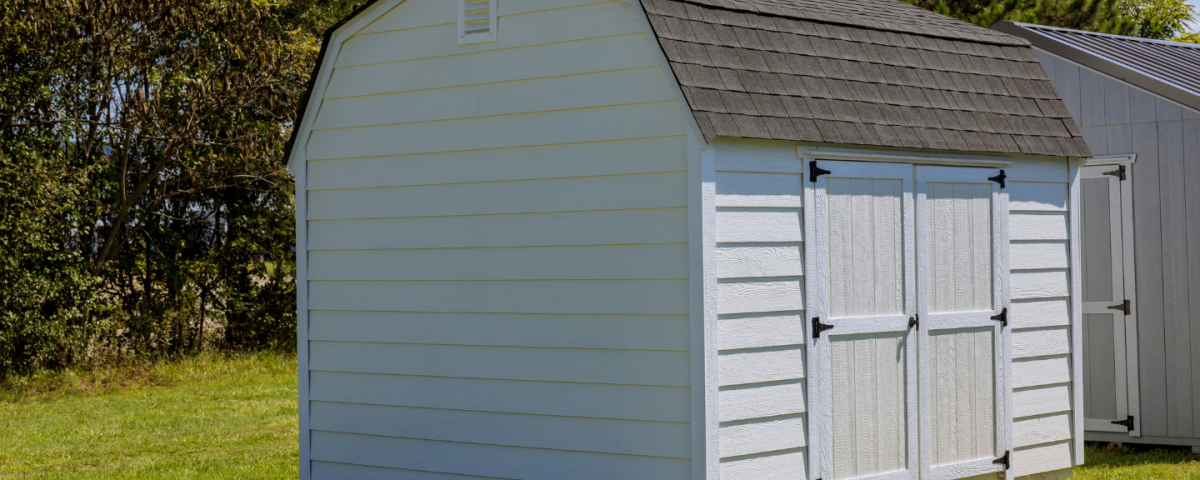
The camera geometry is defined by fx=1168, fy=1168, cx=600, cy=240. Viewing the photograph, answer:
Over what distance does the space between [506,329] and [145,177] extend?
8720 millimetres

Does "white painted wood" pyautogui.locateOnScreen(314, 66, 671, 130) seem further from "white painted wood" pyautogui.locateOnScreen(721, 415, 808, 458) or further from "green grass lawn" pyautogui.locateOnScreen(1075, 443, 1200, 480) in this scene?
"green grass lawn" pyautogui.locateOnScreen(1075, 443, 1200, 480)

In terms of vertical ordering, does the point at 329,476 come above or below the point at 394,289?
below

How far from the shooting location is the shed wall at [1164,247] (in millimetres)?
7859

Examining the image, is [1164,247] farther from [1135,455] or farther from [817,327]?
[817,327]

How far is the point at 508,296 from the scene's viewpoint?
584 cm

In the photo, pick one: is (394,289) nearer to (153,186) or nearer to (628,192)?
(628,192)

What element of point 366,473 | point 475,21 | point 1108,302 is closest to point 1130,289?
point 1108,302

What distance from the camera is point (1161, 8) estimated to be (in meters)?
29.7

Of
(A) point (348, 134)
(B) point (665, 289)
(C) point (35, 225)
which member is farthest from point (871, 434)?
(C) point (35, 225)

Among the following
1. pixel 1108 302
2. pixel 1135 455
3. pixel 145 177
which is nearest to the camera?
pixel 1135 455

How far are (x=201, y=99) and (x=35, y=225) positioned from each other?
2.12 metres

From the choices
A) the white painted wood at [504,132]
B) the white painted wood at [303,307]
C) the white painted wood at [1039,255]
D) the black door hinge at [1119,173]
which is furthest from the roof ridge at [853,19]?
the white painted wood at [303,307]

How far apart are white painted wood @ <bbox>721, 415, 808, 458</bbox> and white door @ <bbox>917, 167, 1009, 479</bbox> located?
0.93 m

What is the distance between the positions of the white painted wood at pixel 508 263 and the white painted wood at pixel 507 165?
1.20 ft
